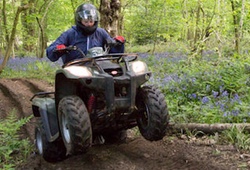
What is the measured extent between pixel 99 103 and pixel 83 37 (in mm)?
1187

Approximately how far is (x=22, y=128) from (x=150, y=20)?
37.2 ft

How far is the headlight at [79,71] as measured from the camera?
3385 mm

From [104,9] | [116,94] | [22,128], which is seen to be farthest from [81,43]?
[104,9]

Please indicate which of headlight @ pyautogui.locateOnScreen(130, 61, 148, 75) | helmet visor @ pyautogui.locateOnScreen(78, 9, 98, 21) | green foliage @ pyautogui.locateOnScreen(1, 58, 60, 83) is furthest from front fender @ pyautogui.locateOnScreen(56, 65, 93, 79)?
green foliage @ pyautogui.locateOnScreen(1, 58, 60, 83)

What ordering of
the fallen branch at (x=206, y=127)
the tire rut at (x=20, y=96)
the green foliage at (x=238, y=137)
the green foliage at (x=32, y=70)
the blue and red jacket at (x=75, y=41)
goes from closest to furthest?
the green foliage at (x=238, y=137) < the fallen branch at (x=206, y=127) < the blue and red jacket at (x=75, y=41) < the tire rut at (x=20, y=96) < the green foliage at (x=32, y=70)

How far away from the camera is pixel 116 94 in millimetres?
3652

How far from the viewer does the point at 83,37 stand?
4.45 m

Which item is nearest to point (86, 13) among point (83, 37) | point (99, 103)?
point (83, 37)

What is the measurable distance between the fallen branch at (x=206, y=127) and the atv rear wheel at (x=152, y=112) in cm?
105

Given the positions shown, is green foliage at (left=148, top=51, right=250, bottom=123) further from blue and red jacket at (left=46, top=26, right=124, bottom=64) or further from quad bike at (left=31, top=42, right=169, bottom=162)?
blue and red jacket at (left=46, top=26, right=124, bottom=64)

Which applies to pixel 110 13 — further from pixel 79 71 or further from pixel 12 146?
pixel 79 71

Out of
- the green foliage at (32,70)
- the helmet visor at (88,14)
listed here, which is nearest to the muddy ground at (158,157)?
the helmet visor at (88,14)

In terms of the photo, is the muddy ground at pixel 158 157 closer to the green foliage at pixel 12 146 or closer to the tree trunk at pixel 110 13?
the green foliage at pixel 12 146

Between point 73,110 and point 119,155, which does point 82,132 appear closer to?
point 73,110
